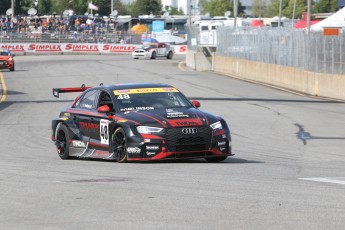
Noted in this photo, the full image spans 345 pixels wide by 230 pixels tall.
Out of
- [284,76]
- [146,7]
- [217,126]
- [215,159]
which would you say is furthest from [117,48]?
[217,126]

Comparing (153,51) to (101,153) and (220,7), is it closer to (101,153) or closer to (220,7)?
(101,153)

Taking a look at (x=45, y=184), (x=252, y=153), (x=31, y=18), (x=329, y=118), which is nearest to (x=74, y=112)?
(x=252, y=153)

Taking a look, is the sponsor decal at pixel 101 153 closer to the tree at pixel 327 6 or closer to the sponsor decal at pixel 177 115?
the sponsor decal at pixel 177 115

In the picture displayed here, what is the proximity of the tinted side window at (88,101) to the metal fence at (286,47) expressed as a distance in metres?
20.8

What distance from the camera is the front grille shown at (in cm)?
1382

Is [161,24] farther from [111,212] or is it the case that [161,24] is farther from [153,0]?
[111,212]

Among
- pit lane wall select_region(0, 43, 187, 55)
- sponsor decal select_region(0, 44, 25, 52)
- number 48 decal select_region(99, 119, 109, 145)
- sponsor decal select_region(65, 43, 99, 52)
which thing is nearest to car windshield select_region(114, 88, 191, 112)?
number 48 decal select_region(99, 119, 109, 145)

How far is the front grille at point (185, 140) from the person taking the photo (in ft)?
45.3

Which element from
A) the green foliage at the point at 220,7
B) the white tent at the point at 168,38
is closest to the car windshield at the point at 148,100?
the white tent at the point at 168,38

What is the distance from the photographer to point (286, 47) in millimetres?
42781

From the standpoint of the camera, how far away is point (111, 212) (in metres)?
8.56

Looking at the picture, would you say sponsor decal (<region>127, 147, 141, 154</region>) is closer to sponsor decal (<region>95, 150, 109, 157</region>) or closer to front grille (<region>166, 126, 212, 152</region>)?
front grille (<region>166, 126, 212, 152</region>)

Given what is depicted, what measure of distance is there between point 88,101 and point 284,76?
2746 cm

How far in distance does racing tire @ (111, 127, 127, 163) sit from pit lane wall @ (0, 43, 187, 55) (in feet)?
222
